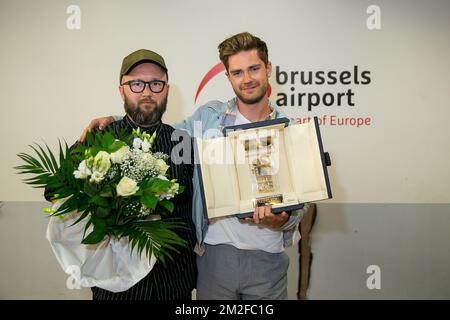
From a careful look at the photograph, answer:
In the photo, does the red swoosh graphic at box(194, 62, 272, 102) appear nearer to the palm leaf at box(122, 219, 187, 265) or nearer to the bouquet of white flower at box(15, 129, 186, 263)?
the bouquet of white flower at box(15, 129, 186, 263)

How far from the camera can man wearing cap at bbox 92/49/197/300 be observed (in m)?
2.08

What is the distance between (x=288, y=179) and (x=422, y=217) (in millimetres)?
1596

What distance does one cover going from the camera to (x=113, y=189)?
165 cm

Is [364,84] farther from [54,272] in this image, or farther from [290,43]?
[54,272]

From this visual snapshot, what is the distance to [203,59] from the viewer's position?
3066 millimetres

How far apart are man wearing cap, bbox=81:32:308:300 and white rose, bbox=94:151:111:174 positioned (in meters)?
0.61

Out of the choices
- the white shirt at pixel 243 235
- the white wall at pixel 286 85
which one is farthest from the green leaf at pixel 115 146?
the white wall at pixel 286 85

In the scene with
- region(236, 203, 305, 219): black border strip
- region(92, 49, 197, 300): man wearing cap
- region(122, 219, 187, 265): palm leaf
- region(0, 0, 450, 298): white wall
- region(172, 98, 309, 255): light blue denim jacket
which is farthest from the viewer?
region(0, 0, 450, 298): white wall

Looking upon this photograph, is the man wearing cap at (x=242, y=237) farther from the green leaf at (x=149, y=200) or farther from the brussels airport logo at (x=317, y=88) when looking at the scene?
the brussels airport logo at (x=317, y=88)

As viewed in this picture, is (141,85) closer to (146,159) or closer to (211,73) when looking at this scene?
(146,159)

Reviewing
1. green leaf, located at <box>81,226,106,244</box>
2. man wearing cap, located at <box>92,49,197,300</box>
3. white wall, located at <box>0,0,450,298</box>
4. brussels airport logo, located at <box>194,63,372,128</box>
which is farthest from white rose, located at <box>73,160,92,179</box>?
brussels airport logo, located at <box>194,63,372,128</box>

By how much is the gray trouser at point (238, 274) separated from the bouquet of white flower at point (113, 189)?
0.51m

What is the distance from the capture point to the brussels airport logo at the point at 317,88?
307 centimetres
